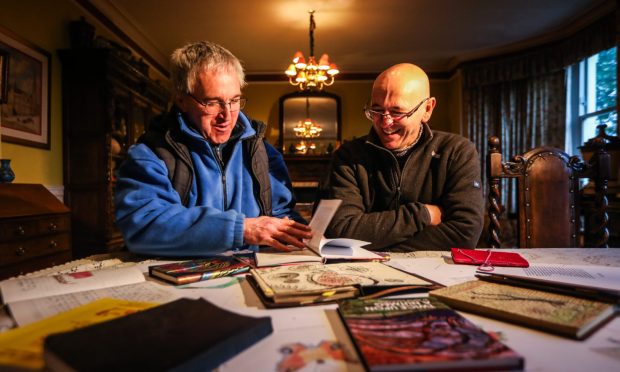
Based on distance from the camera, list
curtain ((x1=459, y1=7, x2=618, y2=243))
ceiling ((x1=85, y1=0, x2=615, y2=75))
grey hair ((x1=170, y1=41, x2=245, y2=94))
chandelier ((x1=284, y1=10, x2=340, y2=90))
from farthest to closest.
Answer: curtain ((x1=459, y1=7, x2=618, y2=243))
ceiling ((x1=85, y1=0, x2=615, y2=75))
chandelier ((x1=284, y1=10, x2=340, y2=90))
grey hair ((x1=170, y1=41, x2=245, y2=94))

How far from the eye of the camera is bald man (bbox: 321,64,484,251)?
1.38 meters

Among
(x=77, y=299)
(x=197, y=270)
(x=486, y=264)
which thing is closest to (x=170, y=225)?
(x=197, y=270)

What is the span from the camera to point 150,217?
42.1 inches

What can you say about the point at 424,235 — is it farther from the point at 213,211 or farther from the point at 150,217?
the point at 150,217

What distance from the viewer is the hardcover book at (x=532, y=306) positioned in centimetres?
53

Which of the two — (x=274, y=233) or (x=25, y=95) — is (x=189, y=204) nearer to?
(x=274, y=233)

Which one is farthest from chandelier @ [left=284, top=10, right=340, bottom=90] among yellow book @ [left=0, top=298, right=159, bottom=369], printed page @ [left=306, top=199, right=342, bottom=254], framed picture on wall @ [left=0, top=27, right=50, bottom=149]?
yellow book @ [left=0, top=298, right=159, bottom=369]

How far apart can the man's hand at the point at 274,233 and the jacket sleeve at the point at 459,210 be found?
1.43 feet

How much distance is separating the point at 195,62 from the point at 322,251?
81 centimetres

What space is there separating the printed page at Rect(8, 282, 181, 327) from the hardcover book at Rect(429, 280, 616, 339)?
515 millimetres

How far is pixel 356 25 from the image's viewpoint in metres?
4.59

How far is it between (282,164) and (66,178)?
2.72 metres

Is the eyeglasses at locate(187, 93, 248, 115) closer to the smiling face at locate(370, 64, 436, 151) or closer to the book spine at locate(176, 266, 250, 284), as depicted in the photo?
the smiling face at locate(370, 64, 436, 151)

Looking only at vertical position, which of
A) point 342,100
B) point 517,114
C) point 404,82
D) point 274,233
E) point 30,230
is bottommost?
point 30,230
